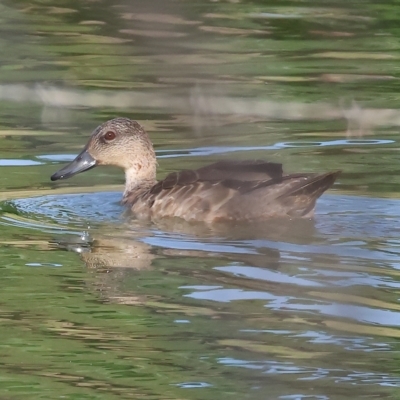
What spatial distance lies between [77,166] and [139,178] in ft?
2.05

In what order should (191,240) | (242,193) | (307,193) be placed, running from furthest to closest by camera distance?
(242,193), (307,193), (191,240)

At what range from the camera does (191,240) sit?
7805 millimetres

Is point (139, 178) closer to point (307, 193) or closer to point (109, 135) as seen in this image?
point (109, 135)

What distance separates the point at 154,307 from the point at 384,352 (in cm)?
151

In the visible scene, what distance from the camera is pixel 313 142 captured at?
11.0 m

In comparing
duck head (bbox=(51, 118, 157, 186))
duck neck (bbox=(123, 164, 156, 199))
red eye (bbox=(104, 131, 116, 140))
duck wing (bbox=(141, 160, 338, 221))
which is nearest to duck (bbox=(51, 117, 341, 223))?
duck wing (bbox=(141, 160, 338, 221))

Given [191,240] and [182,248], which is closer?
[182,248]

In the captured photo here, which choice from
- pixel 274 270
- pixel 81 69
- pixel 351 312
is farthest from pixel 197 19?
pixel 81 69

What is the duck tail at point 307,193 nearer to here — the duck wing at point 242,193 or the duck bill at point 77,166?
the duck wing at point 242,193

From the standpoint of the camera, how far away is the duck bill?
9.47m

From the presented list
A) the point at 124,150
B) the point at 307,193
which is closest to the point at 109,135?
the point at 124,150

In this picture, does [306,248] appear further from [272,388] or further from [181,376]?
[272,388]

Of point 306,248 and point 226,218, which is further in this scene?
point 226,218

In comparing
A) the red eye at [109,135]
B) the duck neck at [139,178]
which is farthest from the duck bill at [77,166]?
the duck neck at [139,178]
